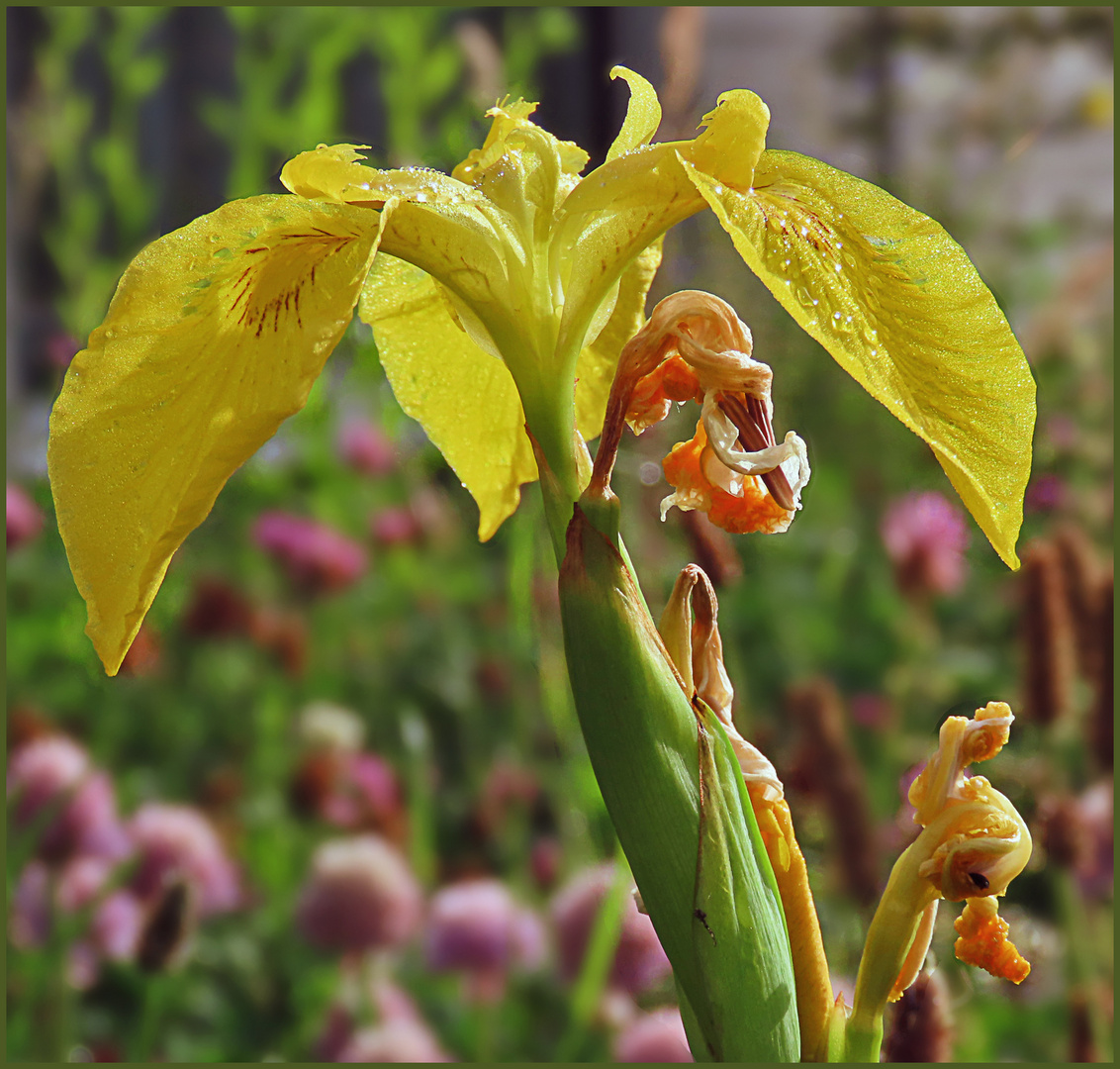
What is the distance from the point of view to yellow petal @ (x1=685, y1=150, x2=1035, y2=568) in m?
0.44

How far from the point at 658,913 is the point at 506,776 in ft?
3.52

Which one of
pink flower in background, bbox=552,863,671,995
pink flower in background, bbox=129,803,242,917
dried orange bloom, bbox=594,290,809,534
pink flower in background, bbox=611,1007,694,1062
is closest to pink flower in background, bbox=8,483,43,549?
pink flower in background, bbox=129,803,242,917

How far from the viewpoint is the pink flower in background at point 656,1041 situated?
42.0 inches

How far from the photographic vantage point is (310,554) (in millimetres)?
1689

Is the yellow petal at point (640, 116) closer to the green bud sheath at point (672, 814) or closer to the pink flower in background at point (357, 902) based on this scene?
the green bud sheath at point (672, 814)

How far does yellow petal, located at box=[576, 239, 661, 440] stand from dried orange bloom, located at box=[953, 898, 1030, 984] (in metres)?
0.30

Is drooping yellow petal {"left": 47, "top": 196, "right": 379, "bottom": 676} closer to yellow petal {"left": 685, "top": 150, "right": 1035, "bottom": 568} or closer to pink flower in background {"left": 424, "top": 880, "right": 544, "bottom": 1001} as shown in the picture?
yellow petal {"left": 685, "top": 150, "right": 1035, "bottom": 568}

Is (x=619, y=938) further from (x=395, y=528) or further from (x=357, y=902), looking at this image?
(x=395, y=528)

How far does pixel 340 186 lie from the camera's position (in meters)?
0.49

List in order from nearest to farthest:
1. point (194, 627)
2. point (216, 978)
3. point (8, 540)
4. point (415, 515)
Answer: point (216, 978)
point (8, 540)
point (194, 627)
point (415, 515)

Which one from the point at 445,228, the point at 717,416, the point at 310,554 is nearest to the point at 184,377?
the point at 445,228

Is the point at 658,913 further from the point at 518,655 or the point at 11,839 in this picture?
the point at 518,655

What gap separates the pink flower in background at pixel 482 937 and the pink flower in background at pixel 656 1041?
17 cm

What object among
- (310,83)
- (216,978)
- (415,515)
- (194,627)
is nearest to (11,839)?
(216,978)
